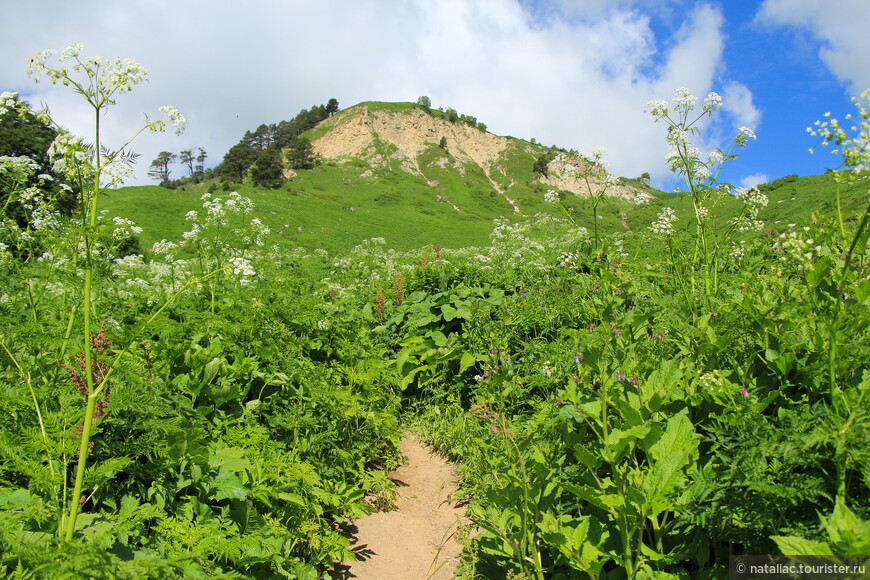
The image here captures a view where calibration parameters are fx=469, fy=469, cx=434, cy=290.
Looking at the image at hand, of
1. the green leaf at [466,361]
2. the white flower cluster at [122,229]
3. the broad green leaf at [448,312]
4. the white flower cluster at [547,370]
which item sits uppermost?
the white flower cluster at [122,229]

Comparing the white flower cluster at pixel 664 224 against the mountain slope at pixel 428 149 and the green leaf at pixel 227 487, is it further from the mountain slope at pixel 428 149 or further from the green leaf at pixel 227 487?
the mountain slope at pixel 428 149

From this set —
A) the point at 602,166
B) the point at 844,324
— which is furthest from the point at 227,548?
the point at 602,166

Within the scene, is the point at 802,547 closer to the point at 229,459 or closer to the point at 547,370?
the point at 547,370

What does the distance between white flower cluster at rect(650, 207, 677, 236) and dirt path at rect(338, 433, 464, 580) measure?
293 centimetres

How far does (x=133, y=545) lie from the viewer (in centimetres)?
229

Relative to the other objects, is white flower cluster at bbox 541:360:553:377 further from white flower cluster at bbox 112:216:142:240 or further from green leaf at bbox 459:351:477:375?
white flower cluster at bbox 112:216:142:240

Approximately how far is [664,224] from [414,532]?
3.46 meters

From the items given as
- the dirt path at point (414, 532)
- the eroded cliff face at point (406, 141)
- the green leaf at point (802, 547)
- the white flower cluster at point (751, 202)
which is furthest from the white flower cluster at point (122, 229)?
the eroded cliff face at point (406, 141)

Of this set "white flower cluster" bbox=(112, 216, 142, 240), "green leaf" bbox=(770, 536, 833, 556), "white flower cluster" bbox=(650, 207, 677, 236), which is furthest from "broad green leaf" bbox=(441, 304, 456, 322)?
"green leaf" bbox=(770, 536, 833, 556)

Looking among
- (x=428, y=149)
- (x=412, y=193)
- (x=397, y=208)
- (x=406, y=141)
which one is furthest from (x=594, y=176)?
(x=406, y=141)

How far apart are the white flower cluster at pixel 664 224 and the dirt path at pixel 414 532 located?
293 centimetres

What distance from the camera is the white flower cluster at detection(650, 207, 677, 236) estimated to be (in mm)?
4116

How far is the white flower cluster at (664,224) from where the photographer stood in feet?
13.5

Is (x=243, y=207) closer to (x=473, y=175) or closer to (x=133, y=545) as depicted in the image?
(x=133, y=545)
